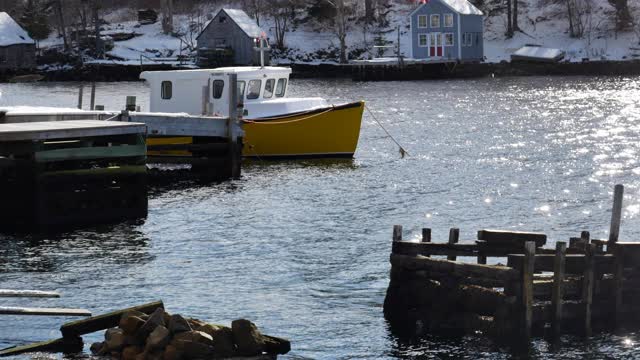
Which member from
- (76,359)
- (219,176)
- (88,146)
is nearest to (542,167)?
(219,176)

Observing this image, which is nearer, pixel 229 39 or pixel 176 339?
pixel 176 339

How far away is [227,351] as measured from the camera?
16.3 metres

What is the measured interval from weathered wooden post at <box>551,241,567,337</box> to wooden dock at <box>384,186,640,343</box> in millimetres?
14

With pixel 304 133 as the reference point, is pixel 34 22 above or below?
above

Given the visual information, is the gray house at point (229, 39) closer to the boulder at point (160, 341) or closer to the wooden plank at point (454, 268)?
the wooden plank at point (454, 268)

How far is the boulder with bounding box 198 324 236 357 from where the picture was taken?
16.3 meters

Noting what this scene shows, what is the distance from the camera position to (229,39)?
107750 millimetres

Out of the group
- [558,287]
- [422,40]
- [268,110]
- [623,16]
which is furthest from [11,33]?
[558,287]

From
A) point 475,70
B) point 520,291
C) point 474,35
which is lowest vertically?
point 520,291

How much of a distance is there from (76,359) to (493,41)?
96700 millimetres

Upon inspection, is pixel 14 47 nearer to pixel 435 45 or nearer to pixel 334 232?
pixel 435 45

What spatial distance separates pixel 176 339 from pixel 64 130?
43.2ft

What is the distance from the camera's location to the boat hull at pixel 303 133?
141 ft

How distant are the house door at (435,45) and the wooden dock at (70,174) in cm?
7739
